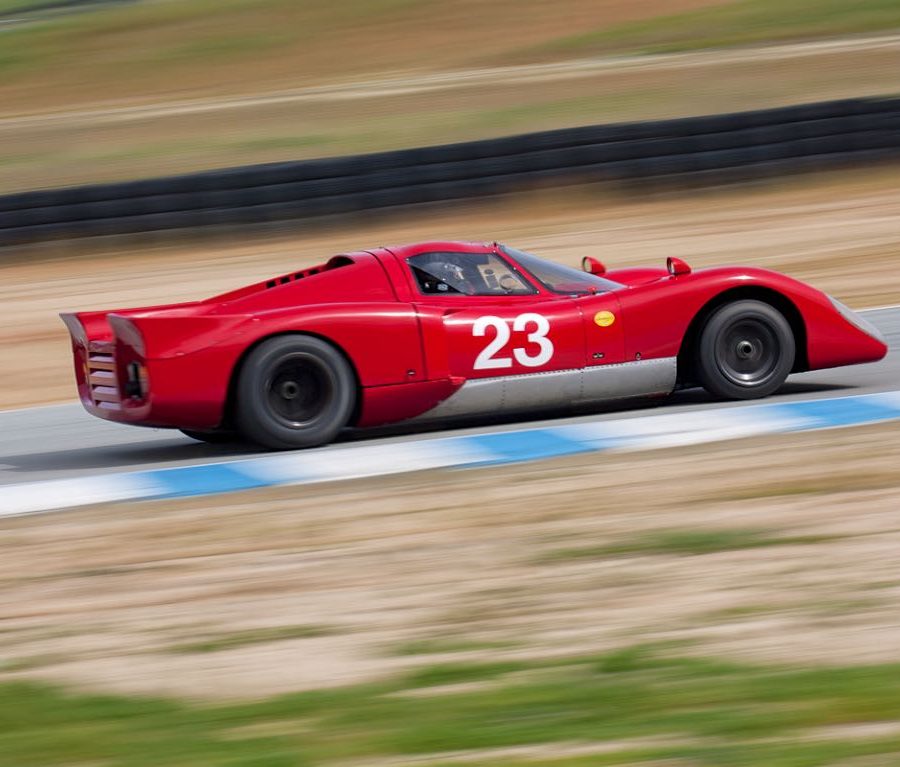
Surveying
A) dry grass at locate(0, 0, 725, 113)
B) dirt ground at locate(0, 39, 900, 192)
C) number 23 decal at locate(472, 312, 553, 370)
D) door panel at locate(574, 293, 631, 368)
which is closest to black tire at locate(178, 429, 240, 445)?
number 23 decal at locate(472, 312, 553, 370)

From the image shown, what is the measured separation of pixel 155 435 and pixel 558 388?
9.11 ft

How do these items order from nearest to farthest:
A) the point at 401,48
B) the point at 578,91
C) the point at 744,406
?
1. the point at 744,406
2. the point at 578,91
3. the point at 401,48

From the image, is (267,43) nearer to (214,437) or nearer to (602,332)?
(214,437)

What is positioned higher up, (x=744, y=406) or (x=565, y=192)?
(x=565, y=192)

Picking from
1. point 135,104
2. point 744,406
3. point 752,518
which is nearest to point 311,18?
point 135,104

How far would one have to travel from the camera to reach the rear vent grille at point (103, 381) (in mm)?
7934

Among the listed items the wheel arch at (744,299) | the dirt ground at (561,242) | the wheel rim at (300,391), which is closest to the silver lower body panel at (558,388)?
the wheel arch at (744,299)

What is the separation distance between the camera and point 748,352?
8453mm

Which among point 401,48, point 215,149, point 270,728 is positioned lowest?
point 270,728

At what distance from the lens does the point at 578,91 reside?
2217 centimetres

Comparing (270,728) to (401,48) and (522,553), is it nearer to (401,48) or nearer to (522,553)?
(522,553)

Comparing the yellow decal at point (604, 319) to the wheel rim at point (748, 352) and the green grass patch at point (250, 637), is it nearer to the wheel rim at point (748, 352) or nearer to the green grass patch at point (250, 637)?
the wheel rim at point (748, 352)

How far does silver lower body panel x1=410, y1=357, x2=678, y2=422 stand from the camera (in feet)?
26.5

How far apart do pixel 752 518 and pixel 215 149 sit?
15454 mm
